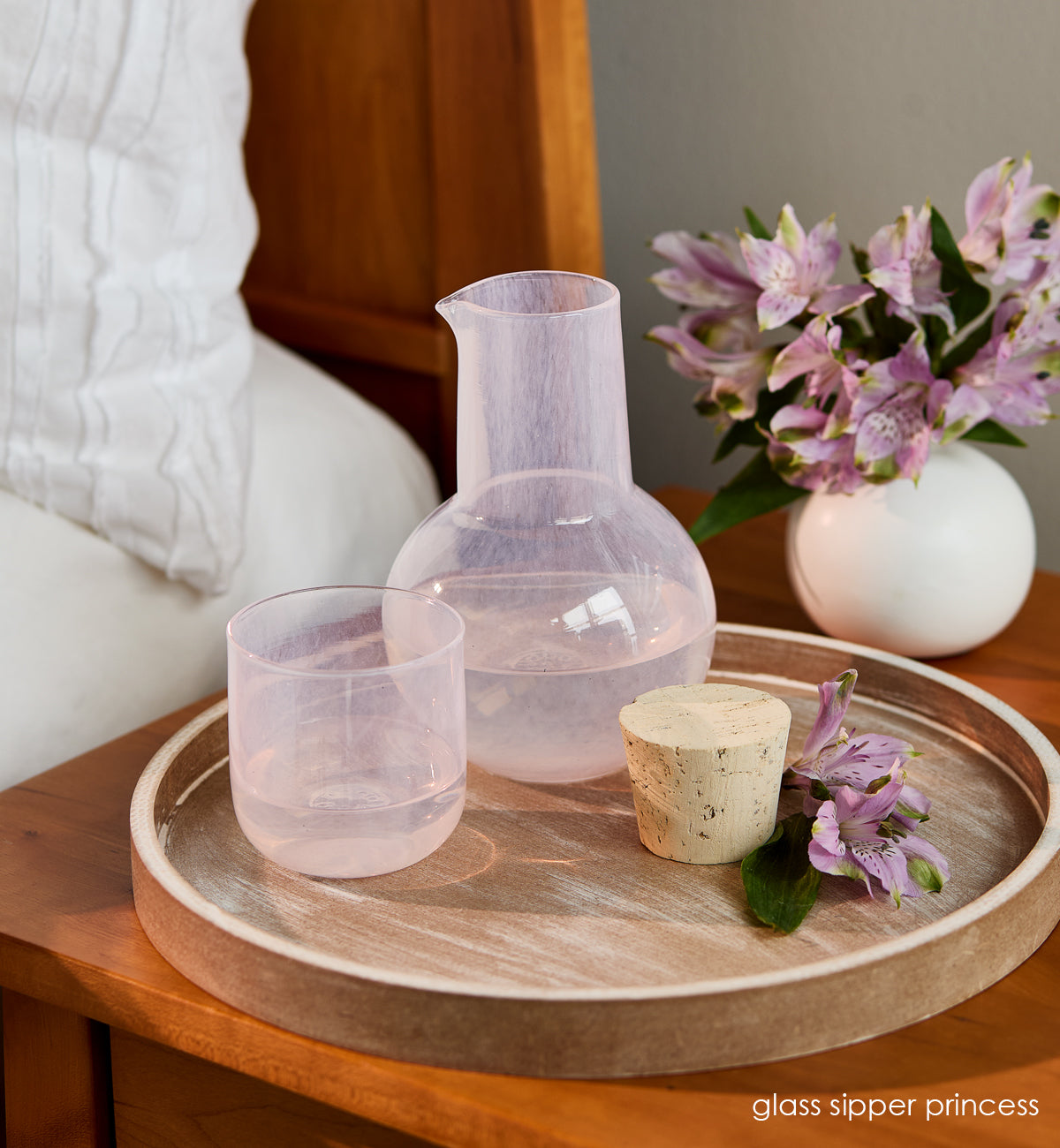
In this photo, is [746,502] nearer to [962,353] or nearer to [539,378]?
[962,353]

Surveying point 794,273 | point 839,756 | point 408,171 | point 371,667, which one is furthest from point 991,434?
point 408,171

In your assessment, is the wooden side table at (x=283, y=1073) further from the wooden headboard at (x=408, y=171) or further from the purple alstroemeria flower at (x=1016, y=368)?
the wooden headboard at (x=408, y=171)

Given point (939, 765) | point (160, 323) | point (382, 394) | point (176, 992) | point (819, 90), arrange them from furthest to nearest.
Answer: point (382, 394)
point (819, 90)
point (160, 323)
point (939, 765)
point (176, 992)

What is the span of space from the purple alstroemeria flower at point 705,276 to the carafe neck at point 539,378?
0.21 m

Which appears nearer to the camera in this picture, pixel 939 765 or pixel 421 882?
pixel 421 882

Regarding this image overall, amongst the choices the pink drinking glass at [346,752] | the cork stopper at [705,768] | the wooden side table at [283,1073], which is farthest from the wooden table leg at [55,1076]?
the cork stopper at [705,768]

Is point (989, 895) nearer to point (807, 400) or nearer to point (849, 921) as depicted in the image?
point (849, 921)

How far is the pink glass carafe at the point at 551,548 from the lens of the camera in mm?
523

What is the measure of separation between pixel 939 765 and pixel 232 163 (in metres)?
0.53

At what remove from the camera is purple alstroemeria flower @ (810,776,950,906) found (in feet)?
1.57

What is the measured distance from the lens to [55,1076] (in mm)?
537

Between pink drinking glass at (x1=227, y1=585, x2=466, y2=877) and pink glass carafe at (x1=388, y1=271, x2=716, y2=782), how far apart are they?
0.04 m

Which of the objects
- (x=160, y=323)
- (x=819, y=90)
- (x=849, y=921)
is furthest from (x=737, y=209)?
(x=849, y=921)

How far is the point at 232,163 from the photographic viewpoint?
2.50ft
